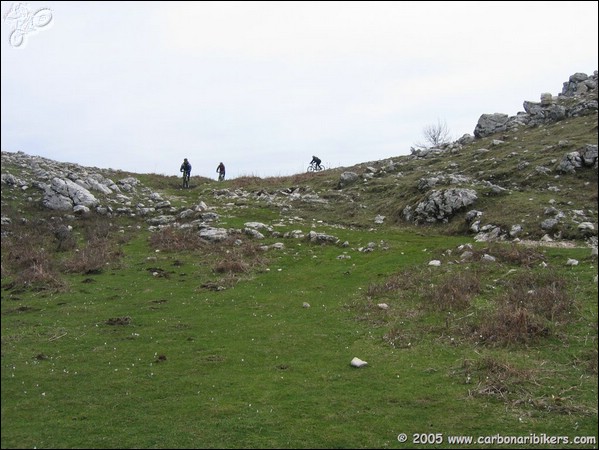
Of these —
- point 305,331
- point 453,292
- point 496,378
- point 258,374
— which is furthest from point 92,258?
point 496,378

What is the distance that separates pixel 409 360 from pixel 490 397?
2950 millimetres

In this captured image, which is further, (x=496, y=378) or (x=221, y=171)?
(x=221, y=171)

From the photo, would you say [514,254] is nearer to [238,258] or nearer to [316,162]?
[238,258]

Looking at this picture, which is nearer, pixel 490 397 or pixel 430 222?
pixel 490 397

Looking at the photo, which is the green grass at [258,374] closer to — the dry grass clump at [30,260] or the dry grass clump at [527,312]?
the dry grass clump at [527,312]

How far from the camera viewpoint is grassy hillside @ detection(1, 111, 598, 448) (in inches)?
400

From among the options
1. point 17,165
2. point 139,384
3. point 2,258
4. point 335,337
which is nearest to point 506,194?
point 335,337

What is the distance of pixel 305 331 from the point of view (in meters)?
16.6

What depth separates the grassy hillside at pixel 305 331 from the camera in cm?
1017

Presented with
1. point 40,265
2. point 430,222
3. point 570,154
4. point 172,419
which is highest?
point 570,154

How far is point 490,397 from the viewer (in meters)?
10.9

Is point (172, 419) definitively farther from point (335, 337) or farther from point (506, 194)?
point (506, 194)

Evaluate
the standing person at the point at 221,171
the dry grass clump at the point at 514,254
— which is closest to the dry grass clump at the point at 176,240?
the dry grass clump at the point at 514,254

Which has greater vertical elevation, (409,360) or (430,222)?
(430,222)
